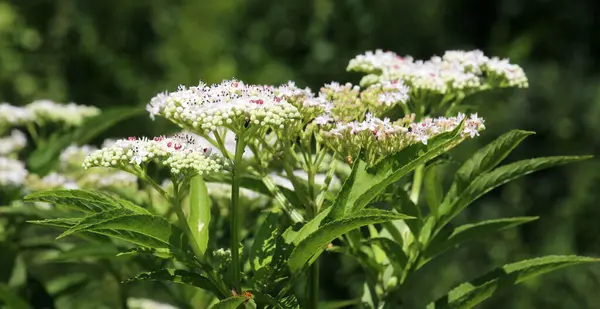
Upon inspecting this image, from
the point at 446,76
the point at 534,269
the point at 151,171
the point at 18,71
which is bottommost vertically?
the point at 534,269

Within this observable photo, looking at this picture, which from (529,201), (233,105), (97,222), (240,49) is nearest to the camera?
(97,222)

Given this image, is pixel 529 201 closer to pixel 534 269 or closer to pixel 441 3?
pixel 441 3

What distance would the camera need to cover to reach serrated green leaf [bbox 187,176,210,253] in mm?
1313

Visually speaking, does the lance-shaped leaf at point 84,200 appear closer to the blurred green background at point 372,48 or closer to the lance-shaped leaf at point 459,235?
the lance-shaped leaf at point 459,235

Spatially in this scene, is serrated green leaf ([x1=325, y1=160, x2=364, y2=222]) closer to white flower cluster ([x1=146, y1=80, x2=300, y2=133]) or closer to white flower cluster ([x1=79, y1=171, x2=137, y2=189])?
white flower cluster ([x1=146, y1=80, x2=300, y2=133])

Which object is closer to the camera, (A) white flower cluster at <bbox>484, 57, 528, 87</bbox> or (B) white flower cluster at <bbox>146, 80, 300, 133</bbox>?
(B) white flower cluster at <bbox>146, 80, 300, 133</bbox>

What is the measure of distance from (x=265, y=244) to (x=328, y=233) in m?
0.21

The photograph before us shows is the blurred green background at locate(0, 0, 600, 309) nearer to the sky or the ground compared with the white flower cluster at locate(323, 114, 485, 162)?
nearer to the sky

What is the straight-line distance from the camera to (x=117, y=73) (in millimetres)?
9094

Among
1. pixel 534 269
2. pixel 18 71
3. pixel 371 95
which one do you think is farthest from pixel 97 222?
pixel 18 71

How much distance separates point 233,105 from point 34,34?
7.97m

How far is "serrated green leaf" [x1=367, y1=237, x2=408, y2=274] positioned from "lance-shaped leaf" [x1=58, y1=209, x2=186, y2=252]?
0.33m

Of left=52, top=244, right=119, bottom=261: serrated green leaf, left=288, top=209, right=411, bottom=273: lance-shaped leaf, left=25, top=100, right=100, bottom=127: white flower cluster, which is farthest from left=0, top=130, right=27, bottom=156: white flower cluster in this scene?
left=288, top=209, right=411, bottom=273: lance-shaped leaf

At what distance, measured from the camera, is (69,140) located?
2141 mm
